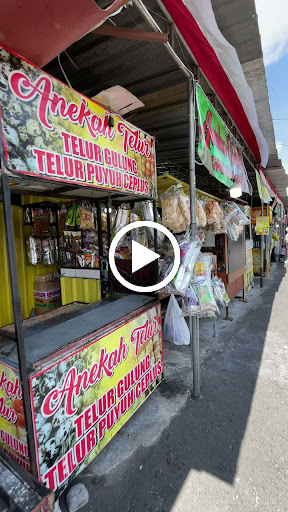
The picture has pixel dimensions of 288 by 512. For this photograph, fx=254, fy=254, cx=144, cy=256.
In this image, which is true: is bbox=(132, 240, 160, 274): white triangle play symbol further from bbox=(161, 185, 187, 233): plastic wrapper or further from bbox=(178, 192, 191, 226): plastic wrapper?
bbox=(178, 192, 191, 226): plastic wrapper

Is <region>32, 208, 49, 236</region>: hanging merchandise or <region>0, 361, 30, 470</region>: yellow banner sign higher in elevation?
<region>32, 208, 49, 236</region>: hanging merchandise

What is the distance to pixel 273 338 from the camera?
4.66 meters

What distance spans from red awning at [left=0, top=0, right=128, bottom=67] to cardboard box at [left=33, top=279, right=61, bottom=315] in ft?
11.1

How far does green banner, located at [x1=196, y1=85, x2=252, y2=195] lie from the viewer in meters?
2.88

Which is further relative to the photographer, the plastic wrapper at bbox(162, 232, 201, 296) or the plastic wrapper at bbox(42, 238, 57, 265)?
the plastic wrapper at bbox(42, 238, 57, 265)

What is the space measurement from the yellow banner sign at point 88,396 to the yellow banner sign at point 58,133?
1.35 m

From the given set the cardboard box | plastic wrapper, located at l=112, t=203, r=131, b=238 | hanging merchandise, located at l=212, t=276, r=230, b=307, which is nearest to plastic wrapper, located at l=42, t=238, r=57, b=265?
the cardboard box

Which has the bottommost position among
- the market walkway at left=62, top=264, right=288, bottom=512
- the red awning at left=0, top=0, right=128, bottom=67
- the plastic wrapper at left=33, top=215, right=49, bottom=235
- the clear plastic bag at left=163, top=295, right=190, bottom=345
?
the market walkway at left=62, top=264, right=288, bottom=512

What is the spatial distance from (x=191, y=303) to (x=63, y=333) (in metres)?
1.53

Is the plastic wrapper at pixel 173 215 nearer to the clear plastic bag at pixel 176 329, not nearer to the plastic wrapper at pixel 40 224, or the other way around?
the clear plastic bag at pixel 176 329

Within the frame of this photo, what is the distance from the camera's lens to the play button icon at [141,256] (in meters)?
3.04

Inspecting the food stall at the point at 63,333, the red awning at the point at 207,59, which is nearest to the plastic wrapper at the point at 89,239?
the food stall at the point at 63,333

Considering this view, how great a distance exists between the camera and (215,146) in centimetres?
342

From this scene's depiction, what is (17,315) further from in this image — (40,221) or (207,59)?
(207,59)
